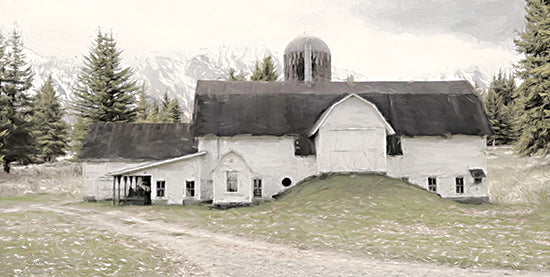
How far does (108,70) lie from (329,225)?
32.5 metres

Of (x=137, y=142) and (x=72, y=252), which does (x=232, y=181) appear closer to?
(x=137, y=142)

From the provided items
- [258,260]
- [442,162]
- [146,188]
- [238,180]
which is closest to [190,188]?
[146,188]

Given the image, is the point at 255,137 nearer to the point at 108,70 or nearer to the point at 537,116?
the point at 537,116

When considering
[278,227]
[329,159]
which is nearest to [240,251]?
[278,227]

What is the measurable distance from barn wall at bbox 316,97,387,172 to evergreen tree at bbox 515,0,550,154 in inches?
383

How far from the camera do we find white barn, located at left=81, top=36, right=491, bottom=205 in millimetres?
25500

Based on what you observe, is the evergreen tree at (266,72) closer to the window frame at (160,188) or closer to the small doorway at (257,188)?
the small doorway at (257,188)

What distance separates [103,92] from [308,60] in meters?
20.9

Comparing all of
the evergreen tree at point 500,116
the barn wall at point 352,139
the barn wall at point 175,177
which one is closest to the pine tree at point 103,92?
the barn wall at point 175,177

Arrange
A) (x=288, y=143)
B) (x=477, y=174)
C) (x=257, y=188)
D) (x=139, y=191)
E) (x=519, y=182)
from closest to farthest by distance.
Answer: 1. (x=257, y=188)
2. (x=477, y=174)
3. (x=139, y=191)
4. (x=288, y=143)
5. (x=519, y=182)

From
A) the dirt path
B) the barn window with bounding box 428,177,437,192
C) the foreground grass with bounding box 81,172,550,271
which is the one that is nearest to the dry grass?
the barn window with bounding box 428,177,437,192

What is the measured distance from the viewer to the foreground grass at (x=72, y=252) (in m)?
10.5

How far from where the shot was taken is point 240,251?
12938 millimetres

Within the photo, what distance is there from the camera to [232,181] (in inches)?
992
